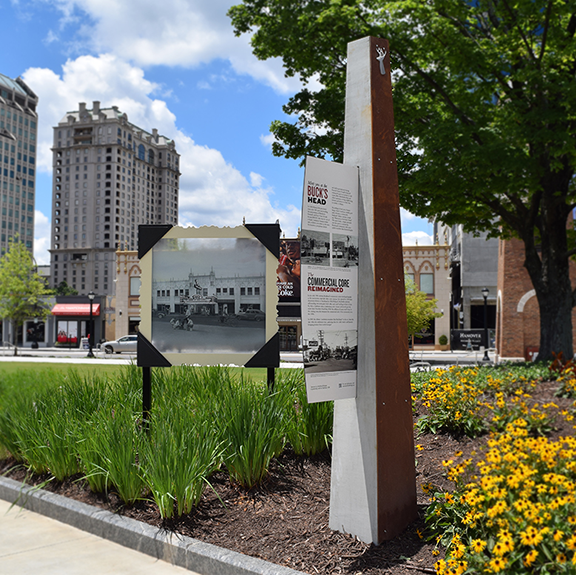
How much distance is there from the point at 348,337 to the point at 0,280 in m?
42.8

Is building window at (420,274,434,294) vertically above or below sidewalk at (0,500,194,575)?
above

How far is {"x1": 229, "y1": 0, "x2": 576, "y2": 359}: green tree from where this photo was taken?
12375mm

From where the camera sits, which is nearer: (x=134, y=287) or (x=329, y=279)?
(x=329, y=279)

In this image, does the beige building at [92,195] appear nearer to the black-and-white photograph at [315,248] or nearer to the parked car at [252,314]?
the parked car at [252,314]

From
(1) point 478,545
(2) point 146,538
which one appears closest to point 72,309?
(2) point 146,538

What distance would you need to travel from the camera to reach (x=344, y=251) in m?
4.20

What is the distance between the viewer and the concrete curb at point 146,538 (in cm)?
368

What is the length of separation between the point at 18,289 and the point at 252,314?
39.5 meters

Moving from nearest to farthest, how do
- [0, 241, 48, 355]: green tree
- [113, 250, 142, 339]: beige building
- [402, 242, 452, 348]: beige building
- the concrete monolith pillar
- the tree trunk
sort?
the concrete monolith pillar, the tree trunk, [0, 241, 48, 355]: green tree, [402, 242, 452, 348]: beige building, [113, 250, 142, 339]: beige building

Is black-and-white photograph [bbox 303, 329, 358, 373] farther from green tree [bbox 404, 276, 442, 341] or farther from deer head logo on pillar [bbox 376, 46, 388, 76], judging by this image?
green tree [bbox 404, 276, 442, 341]

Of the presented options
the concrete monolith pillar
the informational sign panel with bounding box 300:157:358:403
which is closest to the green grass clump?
the concrete monolith pillar

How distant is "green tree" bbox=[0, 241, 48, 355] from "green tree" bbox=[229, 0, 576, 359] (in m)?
31.6

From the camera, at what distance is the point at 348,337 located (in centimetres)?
420

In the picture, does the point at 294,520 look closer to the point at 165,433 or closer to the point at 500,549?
the point at 165,433
